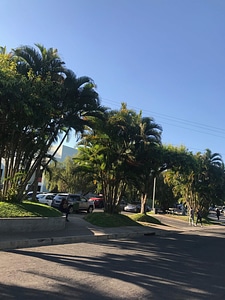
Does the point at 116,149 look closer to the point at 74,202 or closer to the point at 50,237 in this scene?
the point at 74,202

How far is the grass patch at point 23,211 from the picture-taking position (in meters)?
13.2

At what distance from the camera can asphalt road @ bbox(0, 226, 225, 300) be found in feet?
19.6

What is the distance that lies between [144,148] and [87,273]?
586 inches

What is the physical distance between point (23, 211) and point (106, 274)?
24.3 feet

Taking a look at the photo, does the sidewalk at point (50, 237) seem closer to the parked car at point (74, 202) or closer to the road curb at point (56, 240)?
the road curb at point (56, 240)

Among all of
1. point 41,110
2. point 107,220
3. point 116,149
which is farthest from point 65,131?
point 107,220

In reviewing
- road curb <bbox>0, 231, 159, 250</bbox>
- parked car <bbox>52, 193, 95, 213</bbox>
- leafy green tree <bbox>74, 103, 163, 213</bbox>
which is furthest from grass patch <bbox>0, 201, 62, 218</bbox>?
parked car <bbox>52, 193, 95, 213</bbox>

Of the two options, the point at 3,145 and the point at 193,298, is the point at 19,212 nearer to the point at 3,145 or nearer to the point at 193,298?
the point at 3,145

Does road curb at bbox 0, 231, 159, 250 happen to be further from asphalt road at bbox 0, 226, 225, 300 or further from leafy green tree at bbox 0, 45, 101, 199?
leafy green tree at bbox 0, 45, 101, 199

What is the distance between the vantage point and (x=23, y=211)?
13.9 m

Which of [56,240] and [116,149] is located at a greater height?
[116,149]

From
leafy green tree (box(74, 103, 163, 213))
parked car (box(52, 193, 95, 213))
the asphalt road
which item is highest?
leafy green tree (box(74, 103, 163, 213))

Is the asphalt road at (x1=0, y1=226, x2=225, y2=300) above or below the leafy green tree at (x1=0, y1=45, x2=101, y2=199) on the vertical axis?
below

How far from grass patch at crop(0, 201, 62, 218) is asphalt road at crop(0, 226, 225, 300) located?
9.79 feet
